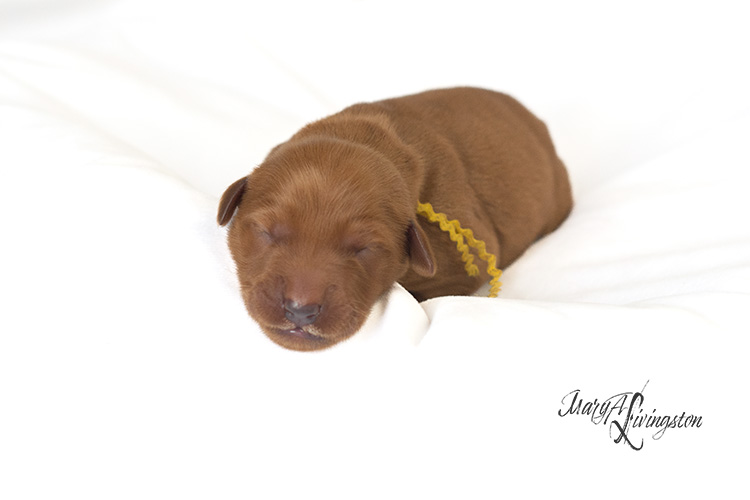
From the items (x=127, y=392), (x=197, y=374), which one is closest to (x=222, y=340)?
(x=197, y=374)

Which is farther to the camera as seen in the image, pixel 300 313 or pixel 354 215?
pixel 354 215

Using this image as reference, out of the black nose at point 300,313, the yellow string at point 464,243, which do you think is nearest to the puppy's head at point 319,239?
the black nose at point 300,313

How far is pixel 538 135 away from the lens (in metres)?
4.04

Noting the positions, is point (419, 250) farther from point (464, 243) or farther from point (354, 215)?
point (464, 243)

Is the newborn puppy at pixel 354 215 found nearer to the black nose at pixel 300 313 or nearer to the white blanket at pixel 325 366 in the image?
the black nose at pixel 300 313

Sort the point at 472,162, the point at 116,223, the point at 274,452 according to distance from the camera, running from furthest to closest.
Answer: the point at 472,162 → the point at 116,223 → the point at 274,452

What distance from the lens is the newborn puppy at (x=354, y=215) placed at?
7.56 feet

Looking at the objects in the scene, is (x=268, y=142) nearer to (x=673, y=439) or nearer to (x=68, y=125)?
(x=68, y=125)

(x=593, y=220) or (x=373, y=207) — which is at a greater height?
(x=373, y=207)

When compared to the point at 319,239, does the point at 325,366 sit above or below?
below

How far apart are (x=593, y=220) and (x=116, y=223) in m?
2.30
